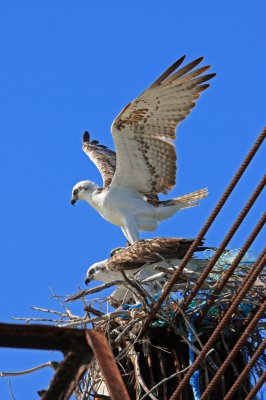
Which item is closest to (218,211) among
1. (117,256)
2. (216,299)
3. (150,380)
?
(216,299)

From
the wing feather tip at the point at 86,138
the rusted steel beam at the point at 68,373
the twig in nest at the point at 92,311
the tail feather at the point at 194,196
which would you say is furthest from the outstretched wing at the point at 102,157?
the rusted steel beam at the point at 68,373

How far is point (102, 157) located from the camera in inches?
551

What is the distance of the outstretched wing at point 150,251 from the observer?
1043 cm

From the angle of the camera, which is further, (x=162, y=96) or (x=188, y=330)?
(x=162, y=96)

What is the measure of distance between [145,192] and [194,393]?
438 cm

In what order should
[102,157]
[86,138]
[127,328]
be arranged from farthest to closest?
[86,138]
[102,157]
[127,328]

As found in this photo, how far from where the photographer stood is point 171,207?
12.1 metres

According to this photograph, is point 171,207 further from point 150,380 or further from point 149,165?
point 150,380

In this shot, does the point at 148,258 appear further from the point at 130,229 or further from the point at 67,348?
the point at 67,348

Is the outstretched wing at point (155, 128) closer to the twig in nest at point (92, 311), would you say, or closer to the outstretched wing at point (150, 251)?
the outstretched wing at point (150, 251)

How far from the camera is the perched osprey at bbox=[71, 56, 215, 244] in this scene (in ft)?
39.2

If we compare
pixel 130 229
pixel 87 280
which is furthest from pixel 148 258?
pixel 87 280

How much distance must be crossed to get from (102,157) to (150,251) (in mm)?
3682

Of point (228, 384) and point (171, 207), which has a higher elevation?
point (171, 207)
